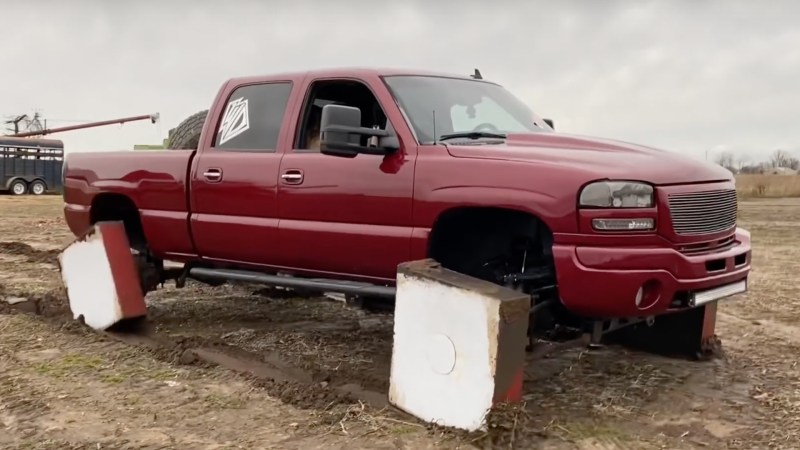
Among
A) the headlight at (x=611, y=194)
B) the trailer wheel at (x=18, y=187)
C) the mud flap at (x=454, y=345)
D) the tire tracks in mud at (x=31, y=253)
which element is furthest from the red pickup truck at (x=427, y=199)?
the trailer wheel at (x=18, y=187)

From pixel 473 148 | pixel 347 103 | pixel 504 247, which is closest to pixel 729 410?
pixel 504 247

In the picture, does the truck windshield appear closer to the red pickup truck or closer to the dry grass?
the red pickup truck

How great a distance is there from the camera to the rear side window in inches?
205

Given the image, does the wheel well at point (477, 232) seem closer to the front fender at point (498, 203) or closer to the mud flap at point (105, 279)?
the front fender at point (498, 203)

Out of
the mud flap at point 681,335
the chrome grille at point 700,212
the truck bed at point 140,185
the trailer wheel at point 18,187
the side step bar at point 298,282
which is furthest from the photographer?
the trailer wheel at point 18,187

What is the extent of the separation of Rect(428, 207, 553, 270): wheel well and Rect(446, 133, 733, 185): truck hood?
328mm

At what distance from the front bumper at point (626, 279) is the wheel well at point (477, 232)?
0.32m

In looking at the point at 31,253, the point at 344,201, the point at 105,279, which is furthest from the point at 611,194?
the point at 31,253

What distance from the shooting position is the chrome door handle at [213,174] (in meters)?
5.27

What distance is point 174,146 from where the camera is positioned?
22.2 feet

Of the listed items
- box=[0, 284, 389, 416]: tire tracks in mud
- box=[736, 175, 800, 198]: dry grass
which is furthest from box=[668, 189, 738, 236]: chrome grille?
box=[736, 175, 800, 198]: dry grass

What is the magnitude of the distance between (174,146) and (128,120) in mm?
16535

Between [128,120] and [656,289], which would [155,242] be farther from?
[128,120]

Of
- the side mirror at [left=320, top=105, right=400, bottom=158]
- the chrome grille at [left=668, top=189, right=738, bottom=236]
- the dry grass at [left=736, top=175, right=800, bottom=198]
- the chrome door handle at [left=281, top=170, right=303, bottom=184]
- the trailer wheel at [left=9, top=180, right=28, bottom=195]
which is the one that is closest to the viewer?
the chrome grille at [left=668, top=189, right=738, bottom=236]
